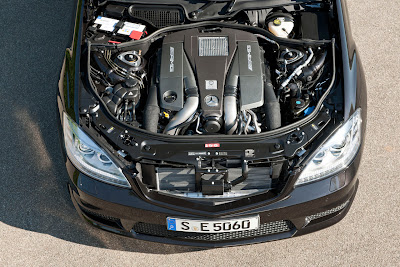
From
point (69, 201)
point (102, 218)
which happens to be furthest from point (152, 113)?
point (69, 201)

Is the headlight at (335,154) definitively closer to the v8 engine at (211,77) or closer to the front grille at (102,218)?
the v8 engine at (211,77)

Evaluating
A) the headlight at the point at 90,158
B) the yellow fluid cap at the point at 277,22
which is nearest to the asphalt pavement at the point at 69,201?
the headlight at the point at 90,158

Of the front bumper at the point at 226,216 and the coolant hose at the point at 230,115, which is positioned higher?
the coolant hose at the point at 230,115

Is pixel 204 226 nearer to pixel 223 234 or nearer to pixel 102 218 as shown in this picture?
pixel 223 234

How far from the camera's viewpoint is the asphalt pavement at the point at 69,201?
4.17 meters

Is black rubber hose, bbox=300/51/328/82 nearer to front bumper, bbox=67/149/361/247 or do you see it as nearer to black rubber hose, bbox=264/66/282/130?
black rubber hose, bbox=264/66/282/130

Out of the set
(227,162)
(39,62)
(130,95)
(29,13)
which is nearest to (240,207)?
(227,162)

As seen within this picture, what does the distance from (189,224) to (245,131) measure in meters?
0.72

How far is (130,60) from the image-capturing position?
168 inches

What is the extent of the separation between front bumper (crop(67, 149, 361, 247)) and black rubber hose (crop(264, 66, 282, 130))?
19.4 inches

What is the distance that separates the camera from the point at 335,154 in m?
3.70

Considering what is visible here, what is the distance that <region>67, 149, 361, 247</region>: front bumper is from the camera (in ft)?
11.9

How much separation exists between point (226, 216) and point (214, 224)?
0.10 m

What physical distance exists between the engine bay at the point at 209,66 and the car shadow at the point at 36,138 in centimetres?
59
